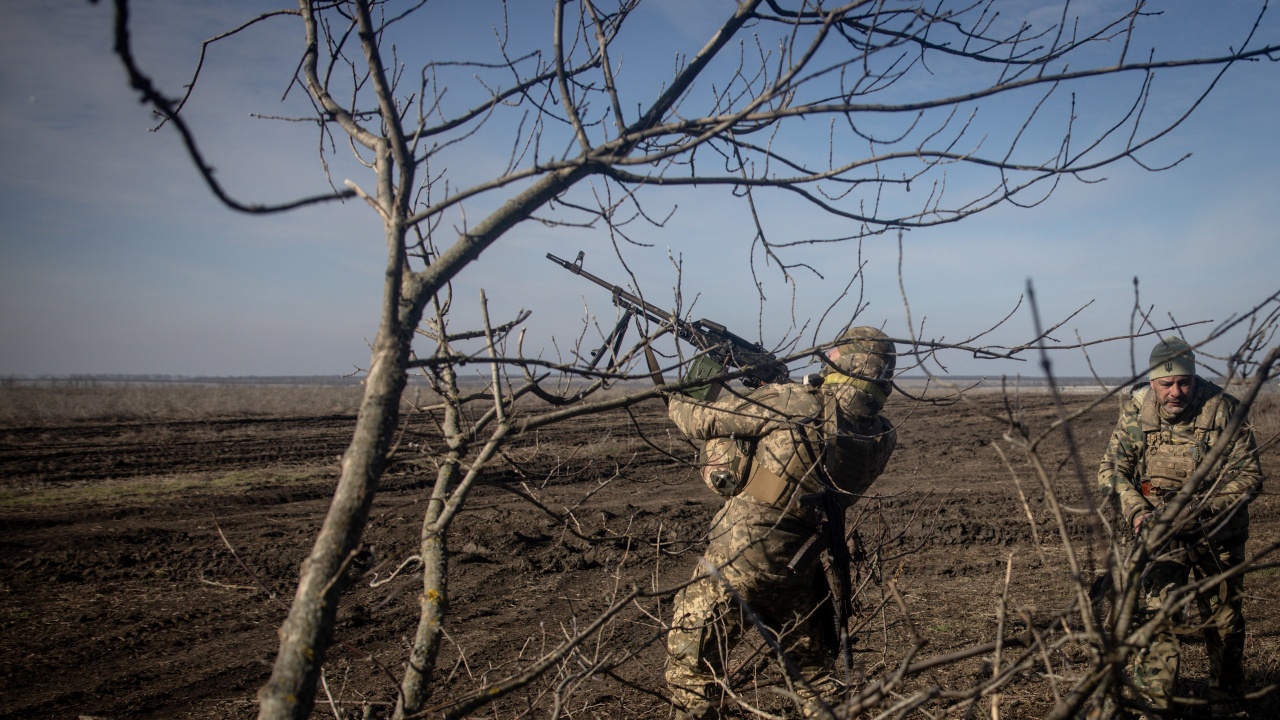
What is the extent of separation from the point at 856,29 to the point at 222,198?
1700mm

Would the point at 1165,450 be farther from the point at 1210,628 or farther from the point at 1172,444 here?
the point at 1210,628

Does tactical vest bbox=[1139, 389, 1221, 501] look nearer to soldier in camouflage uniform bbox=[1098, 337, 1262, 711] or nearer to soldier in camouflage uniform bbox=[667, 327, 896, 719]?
soldier in camouflage uniform bbox=[1098, 337, 1262, 711]

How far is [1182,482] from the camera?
14.7ft

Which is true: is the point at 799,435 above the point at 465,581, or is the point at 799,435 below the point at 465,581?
above

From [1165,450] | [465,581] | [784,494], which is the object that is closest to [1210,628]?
[1165,450]

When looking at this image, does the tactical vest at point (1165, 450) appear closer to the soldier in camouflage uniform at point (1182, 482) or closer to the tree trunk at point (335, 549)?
the soldier in camouflage uniform at point (1182, 482)

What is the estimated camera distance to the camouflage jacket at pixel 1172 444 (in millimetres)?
4156

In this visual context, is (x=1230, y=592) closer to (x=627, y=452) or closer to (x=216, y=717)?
(x=216, y=717)

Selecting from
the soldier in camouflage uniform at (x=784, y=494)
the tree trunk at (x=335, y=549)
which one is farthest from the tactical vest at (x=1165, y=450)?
the tree trunk at (x=335, y=549)

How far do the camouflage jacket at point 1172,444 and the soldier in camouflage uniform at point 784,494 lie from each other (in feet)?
4.46

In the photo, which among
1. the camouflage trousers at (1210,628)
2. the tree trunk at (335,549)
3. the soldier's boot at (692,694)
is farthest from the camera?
the camouflage trousers at (1210,628)

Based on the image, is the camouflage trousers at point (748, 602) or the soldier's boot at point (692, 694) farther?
the camouflage trousers at point (748, 602)

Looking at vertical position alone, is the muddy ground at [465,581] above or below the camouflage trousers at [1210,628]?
below

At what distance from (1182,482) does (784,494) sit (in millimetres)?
2607
